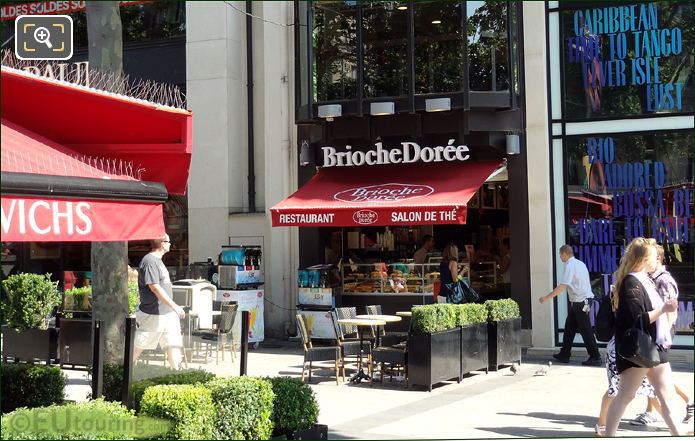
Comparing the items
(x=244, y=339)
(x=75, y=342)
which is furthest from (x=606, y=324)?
(x=75, y=342)

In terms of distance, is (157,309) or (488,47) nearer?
(157,309)

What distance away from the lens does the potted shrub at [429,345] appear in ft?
38.9

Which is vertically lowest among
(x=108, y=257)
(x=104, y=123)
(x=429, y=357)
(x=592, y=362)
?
(x=592, y=362)

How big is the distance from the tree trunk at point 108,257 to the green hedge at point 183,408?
1.10 m

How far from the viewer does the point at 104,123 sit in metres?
6.59

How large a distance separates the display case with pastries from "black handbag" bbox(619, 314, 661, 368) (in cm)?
926

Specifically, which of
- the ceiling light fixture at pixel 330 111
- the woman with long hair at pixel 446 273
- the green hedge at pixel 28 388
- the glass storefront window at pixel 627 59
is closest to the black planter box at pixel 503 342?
the woman with long hair at pixel 446 273

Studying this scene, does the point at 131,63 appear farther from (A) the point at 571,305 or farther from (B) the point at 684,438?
(B) the point at 684,438

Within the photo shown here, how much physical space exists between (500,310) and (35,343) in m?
6.61

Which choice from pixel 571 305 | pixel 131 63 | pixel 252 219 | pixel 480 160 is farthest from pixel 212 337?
pixel 131 63

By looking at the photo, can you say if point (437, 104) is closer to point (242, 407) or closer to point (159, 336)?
point (159, 336)

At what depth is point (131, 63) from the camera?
20.3 meters

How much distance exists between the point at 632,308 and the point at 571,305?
730 centimetres

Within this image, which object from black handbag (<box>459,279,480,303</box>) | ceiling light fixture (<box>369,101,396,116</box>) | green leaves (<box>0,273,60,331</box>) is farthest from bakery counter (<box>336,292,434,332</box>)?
green leaves (<box>0,273,60,331</box>)
